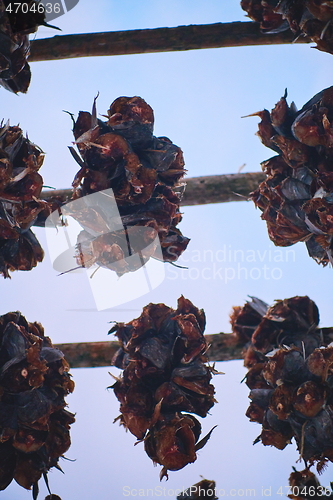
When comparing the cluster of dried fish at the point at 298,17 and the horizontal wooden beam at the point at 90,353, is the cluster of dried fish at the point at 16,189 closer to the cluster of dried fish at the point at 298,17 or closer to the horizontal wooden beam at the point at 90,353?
the horizontal wooden beam at the point at 90,353

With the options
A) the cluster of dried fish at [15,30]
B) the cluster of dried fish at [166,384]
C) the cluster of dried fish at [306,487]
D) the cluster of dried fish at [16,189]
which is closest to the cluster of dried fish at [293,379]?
the cluster of dried fish at [306,487]

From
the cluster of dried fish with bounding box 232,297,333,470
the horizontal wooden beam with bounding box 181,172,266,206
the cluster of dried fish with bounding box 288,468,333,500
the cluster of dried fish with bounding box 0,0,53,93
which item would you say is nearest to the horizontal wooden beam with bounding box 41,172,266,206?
the horizontal wooden beam with bounding box 181,172,266,206

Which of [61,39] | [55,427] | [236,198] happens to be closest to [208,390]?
[55,427]

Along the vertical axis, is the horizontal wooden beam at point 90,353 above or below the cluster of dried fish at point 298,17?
below

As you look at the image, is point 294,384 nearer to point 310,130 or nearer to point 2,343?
point 310,130

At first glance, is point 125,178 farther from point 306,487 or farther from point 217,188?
point 306,487

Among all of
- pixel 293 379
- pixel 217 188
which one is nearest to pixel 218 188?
pixel 217 188
